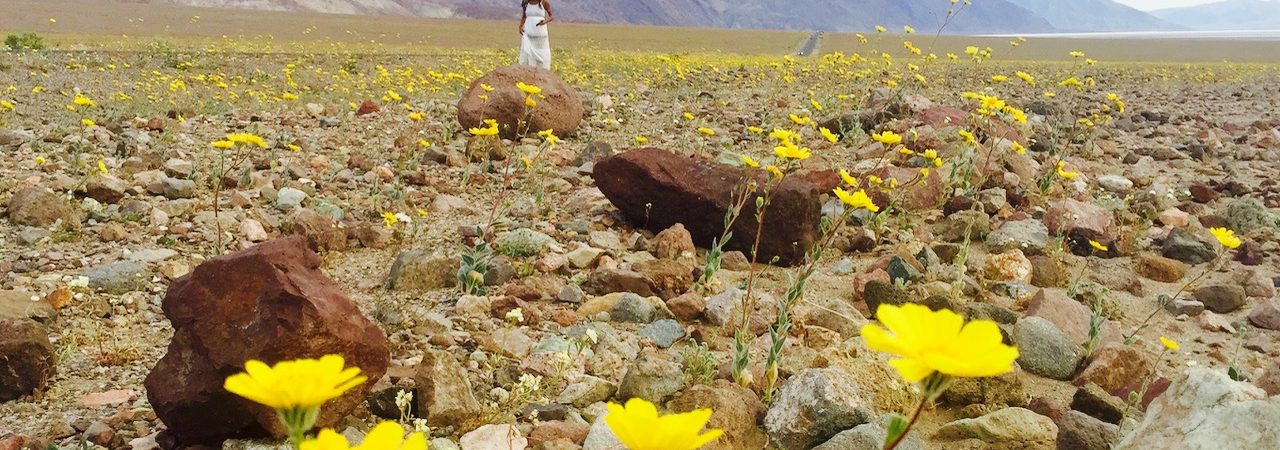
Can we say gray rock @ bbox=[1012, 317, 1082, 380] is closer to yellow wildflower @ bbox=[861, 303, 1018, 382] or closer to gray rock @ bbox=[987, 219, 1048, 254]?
gray rock @ bbox=[987, 219, 1048, 254]

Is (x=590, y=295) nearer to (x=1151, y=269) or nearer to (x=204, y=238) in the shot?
(x=204, y=238)

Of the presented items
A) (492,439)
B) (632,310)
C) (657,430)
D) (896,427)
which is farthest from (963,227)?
(657,430)

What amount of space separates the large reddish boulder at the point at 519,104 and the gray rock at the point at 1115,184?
543 cm

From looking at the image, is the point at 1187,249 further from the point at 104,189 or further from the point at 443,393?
the point at 104,189

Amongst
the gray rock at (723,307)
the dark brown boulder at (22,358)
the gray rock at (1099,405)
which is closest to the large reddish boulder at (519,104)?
the gray rock at (723,307)

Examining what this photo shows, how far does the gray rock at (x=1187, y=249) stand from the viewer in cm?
532

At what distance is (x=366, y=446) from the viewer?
38.0 inches

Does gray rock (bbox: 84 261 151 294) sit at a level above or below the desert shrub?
above

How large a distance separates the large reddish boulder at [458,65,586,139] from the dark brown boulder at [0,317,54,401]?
17.2ft

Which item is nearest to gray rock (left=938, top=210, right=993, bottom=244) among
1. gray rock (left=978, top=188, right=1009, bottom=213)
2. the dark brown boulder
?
gray rock (left=978, top=188, right=1009, bottom=213)

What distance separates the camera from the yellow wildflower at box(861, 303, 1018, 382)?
0.92 m

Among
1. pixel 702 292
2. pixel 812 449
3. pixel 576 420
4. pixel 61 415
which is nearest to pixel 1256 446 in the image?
pixel 812 449

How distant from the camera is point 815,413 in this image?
8.73ft

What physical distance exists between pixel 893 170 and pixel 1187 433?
478 centimetres
